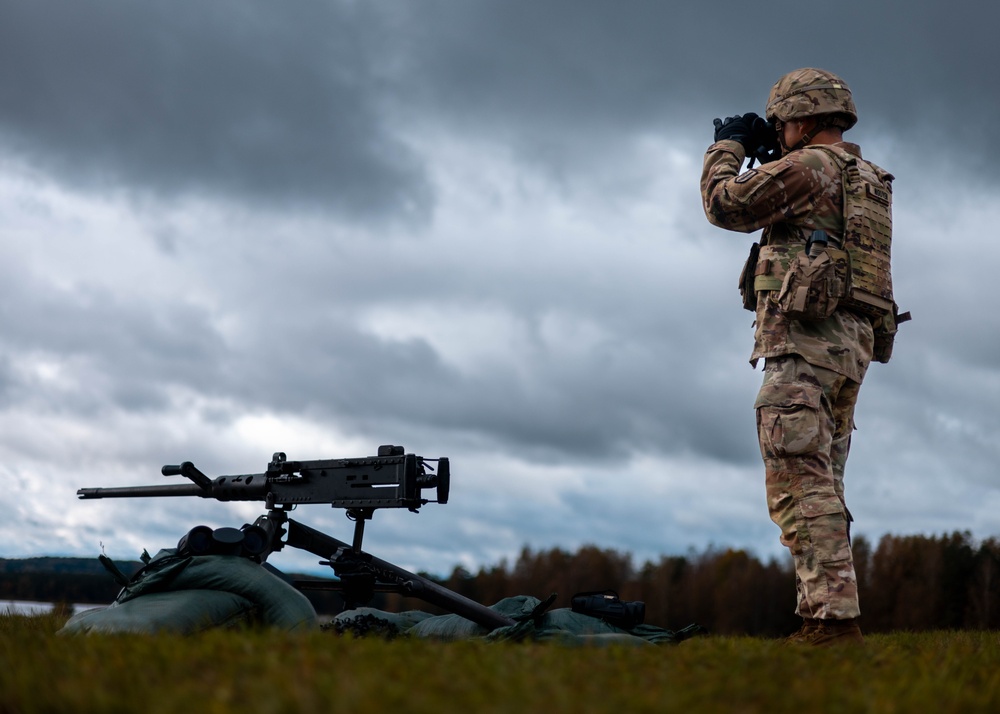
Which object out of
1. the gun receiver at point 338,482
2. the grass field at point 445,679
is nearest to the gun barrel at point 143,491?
the gun receiver at point 338,482

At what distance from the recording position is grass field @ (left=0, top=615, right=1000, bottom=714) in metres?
2.48

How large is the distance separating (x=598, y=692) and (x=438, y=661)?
2.46 ft

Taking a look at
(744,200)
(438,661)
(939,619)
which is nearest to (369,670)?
(438,661)

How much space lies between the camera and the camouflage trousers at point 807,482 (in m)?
5.55

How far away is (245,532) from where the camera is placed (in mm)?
6258

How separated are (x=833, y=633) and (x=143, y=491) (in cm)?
635

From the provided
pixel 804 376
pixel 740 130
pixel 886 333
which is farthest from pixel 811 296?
pixel 740 130

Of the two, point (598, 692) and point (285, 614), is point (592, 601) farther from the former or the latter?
point (598, 692)

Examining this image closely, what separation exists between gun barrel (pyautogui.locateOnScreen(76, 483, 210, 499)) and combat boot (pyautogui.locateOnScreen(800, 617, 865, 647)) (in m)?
5.27

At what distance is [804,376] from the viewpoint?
5.84 m

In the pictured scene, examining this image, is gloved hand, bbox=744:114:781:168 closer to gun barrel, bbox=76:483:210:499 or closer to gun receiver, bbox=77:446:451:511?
gun receiver, bbox=77:446:451:511

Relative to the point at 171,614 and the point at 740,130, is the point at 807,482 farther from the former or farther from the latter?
the point at 171,614

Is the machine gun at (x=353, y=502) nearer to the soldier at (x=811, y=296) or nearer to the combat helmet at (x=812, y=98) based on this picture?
the soldier at (x=811, y=296)

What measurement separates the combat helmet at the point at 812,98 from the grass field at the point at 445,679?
3.92 metres
